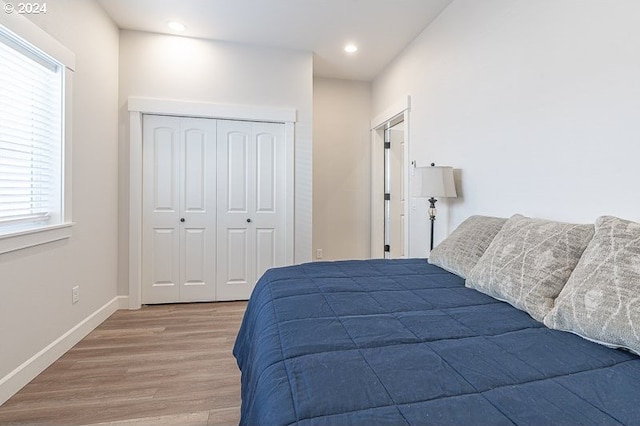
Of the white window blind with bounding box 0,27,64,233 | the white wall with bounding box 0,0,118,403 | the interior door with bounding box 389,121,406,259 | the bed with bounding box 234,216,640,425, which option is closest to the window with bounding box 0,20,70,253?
the white window blind with bounding box 0,27,64,233

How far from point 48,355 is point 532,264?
284 cm

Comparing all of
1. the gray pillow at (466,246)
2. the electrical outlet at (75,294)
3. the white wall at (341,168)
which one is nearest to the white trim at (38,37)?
the electrical outlet at (75,294)

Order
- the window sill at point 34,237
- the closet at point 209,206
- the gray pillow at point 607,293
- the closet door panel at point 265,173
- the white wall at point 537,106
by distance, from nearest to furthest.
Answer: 1. the gray pillow at point 607,293
2. the white wall at point 537,106
3. the window sill at point 34,237
4. the closet at point 209,206
5. the closet door panel at point 265,173

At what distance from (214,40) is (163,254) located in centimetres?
228

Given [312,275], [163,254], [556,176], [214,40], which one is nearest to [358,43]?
[214,40]

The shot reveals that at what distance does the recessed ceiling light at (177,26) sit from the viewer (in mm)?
2998

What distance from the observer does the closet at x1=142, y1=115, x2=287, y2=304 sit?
3.28 meters

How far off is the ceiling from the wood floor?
2742 mm

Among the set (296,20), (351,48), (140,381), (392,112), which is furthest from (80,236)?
(392,112)

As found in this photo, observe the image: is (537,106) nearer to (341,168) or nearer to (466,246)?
(466,246)

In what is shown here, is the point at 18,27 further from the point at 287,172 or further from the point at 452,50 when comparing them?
the point at 452,50

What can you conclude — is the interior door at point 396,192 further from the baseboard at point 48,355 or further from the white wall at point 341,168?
the baseboard at point 48,355

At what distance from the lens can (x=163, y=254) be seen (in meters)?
3.32

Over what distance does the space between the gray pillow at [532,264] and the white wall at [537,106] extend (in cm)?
33
